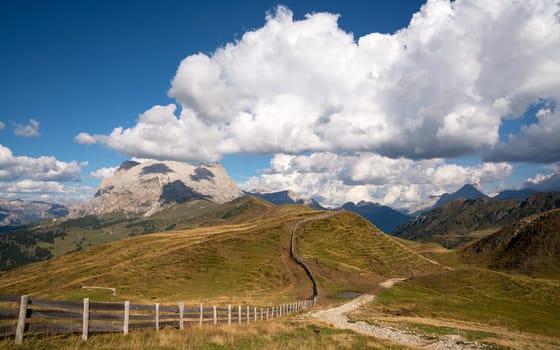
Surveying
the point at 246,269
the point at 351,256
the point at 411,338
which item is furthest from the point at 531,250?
the point at 411,338

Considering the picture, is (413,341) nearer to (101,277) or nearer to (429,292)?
(429,292)

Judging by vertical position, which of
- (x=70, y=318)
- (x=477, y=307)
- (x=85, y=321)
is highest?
(x=70, y=318)

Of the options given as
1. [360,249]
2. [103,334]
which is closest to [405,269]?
[360,249]

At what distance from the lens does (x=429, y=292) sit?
8388cm

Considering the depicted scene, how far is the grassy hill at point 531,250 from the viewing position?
149 metres

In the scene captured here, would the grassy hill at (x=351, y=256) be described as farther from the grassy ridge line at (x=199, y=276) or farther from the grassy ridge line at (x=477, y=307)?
the grassy ridge line at (x=477, y=307)

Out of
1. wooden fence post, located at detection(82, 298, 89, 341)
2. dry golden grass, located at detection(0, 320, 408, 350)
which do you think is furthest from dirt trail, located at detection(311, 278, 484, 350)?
wooden fence post, located at detection(82, 298, 89, 341)

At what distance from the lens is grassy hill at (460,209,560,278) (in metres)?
149

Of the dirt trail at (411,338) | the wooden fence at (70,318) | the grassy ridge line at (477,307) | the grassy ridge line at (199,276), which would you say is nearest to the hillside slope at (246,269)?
the grassy ridge line at (199,276)

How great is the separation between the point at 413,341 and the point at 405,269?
89334mm

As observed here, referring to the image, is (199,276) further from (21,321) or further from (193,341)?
(21,321)

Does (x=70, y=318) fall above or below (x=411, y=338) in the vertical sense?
above

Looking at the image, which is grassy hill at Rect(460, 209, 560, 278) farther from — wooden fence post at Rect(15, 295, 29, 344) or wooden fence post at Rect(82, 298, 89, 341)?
wooden fence post at Rect(15, 295, 29, 344)

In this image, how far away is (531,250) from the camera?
164m
